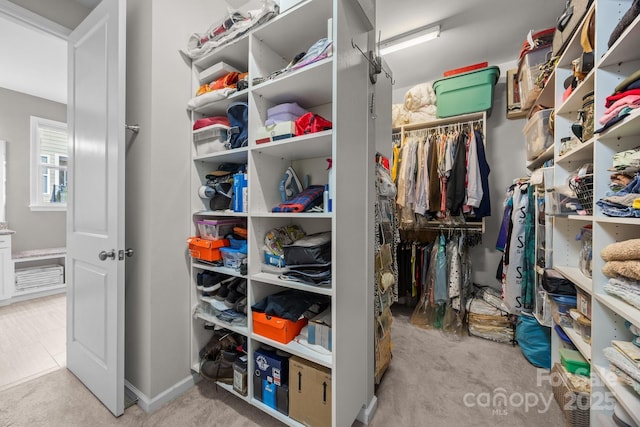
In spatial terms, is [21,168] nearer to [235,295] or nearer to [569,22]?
[235,295]

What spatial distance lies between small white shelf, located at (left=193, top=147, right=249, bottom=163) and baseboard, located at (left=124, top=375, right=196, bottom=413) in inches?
56.3

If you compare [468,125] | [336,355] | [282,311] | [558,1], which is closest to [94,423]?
[282,311]

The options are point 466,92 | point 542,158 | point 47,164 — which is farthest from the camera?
point 47,164

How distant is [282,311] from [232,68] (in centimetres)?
151

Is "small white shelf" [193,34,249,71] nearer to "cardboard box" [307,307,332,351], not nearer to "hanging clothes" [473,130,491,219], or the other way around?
"cardboard box" [307,307,332,351]

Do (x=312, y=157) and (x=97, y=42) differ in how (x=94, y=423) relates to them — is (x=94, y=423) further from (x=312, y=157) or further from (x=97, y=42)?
(x=97, y=42)

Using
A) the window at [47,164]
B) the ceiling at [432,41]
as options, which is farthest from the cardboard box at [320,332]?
the window at [47,164]

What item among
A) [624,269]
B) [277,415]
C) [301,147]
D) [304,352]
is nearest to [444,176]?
[624,269]

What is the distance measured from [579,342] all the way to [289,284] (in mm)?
1631

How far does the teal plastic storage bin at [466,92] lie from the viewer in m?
2.49

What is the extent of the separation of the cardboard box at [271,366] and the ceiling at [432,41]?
7.23 feet

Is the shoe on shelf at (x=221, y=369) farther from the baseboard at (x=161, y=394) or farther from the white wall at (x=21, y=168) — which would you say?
the white wall at (x=21, y=168)

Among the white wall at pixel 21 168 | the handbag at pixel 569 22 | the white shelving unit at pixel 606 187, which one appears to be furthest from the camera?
the white wall at pixel 21 168

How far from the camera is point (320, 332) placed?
4.05 ft
